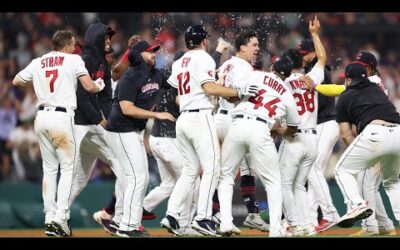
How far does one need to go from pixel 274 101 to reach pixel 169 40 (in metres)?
6.06

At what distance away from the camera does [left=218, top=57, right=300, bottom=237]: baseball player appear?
9.91 metres

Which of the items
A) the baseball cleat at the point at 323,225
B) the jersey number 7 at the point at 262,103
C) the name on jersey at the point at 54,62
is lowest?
the baseball cleat at the point at 323,225

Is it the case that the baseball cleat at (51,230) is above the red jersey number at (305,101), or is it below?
below

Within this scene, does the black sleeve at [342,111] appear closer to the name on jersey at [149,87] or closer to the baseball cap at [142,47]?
the name on jersey at [149,87]

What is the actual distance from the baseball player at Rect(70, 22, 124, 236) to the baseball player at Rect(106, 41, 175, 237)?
25 centimetres

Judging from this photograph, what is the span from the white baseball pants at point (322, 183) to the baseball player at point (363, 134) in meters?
1.78

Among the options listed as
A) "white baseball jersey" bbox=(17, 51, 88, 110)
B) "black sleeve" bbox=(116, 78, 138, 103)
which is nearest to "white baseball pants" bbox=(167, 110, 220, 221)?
"black sleeve" bbox=(116, 78, 138, 103)

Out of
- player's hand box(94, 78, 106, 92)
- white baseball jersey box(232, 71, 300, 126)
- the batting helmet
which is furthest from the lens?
player's hand box(94, 78, 106, 92)

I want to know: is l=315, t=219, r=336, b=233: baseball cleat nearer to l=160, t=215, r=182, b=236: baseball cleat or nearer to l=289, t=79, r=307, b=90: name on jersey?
l=289, t=79, r=307, b=90: name on jersey

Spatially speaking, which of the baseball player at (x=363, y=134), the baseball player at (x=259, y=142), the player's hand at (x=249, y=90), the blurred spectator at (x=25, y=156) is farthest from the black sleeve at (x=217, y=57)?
the blurred spectator at (x=25, y=156)

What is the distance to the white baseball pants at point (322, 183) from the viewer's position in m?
12.3

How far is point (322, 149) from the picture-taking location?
12.6m
